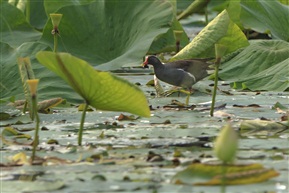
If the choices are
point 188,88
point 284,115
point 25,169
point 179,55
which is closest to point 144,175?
point 25,169

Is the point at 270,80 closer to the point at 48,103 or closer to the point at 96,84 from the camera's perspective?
the point at 48,103

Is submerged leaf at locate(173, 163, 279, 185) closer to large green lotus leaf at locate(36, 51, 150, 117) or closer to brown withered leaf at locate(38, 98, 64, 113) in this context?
large green lotus leaf at locate(36, 51, 150, 117)

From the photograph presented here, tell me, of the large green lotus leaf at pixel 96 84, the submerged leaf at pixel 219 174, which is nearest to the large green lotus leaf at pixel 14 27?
the large green lotus leaf at pixel 96 84

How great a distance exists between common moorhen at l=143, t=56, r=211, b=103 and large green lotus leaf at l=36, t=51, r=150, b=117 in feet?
5.12

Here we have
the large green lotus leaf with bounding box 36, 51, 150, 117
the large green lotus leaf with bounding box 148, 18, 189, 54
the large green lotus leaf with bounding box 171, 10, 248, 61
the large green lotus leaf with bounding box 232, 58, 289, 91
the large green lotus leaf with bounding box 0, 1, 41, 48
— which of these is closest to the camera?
the large green lotus leaf with bounding box 36, 51, 150, 117

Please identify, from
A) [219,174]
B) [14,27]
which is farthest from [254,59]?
[219,174]

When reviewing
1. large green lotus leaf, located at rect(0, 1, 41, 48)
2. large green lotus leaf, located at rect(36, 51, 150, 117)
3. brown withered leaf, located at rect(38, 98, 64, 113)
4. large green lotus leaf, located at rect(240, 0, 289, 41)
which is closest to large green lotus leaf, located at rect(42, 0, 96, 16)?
large green lotus leaf, located at rect(0, 1, 41, 48)

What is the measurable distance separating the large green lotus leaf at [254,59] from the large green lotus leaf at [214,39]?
14cm

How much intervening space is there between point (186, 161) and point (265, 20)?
303 cm

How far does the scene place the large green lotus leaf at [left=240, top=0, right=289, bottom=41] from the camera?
6.04 metres

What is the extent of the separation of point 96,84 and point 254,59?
2.12 meters

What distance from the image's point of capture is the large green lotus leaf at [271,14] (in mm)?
6043

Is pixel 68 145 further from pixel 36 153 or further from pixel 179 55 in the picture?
→ pixel 179 55

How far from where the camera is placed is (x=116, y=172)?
3.09 meters
